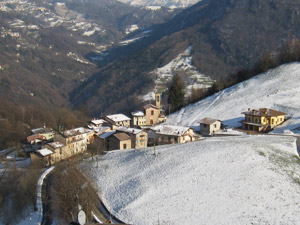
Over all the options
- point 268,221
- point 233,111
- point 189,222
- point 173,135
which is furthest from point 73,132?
point 268,221

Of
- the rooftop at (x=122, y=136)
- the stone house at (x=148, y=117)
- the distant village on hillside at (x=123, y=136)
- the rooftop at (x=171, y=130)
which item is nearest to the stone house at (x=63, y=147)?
the distant village on hillside at (x=123, y=136)

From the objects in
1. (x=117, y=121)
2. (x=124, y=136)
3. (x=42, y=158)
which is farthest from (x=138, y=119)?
(x=42, y=158)

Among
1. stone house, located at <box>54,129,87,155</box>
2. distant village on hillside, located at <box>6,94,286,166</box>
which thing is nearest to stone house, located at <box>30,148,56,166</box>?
distant village on hillside, located at <box>6,94,286,166</box>

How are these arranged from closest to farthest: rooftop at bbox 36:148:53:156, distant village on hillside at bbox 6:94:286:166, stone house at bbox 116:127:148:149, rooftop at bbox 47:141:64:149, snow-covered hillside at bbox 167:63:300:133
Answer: rooftop at bbox 36:148:53:156
distant village on hillside at bbox 6:94:286:166
rooftop at bbox 47:141:64:149
stone house at bbox 116:127:148:149
snow-covered hillside at bbox 167:63:300:133

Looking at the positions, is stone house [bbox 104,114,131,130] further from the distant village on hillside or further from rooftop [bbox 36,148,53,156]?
rooftop [bbox 36,148,53,156]

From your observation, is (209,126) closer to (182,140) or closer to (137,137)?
(182,140)
